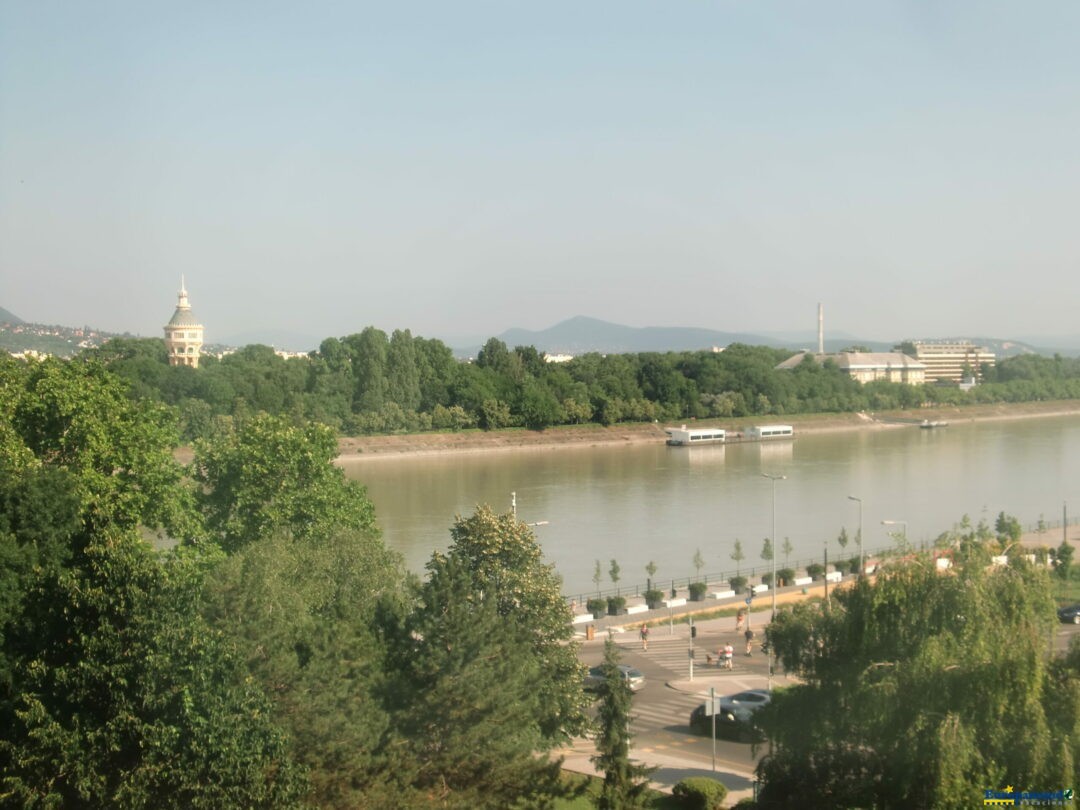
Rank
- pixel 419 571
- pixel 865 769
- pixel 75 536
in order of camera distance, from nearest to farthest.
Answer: pixel 865 769, pixel 75 536, pixel 419 571

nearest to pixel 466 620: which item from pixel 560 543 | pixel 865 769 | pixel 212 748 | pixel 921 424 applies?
pixel 212 748

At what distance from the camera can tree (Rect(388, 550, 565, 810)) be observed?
3580 mm

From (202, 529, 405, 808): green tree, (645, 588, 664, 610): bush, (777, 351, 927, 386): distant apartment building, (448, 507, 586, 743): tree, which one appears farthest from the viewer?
(777, 351, 927, 386): distant apartment building

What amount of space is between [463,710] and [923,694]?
Answer: 143 centimetres

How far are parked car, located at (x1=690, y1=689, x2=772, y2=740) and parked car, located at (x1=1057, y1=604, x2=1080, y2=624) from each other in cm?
271

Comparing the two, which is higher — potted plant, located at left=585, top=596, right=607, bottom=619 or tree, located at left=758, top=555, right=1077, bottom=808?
tree, located at left=758, top=555, right=1077, bottom=808

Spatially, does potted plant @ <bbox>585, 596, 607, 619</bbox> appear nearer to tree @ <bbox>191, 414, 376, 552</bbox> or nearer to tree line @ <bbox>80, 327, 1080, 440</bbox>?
tree @ <bbox>191, 414, 376, 552</bbox>

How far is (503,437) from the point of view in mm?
23328

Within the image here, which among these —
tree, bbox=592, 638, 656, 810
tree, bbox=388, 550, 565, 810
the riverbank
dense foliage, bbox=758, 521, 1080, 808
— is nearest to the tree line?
the riverbank

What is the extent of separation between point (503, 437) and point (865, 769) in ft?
65.3

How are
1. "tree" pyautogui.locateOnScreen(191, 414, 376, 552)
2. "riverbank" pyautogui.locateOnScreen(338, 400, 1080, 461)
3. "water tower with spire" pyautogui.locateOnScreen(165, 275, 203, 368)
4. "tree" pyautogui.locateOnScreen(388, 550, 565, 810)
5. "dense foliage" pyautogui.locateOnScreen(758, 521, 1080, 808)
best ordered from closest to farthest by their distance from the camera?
"dense foliage" pyautogui.locateOnScreen(758, 521, 1080, 808), "tree" pyautogui.locateOnScreen(388, 550, 565, 810), "tree" pyautogui.locateOnScreen(191, 414, 376, 552), "riverbank" pyautogui.locateOnScreen(338, 400, 1080, 461), "water tower with spire" pyautogui.locateOnScreen(165, 275, 203, 368)

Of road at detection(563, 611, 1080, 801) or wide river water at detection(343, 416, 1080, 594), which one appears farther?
wide river water at detection(343, 416, 1080, 594)

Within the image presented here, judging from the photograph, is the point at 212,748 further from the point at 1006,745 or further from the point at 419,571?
the point at 419,571

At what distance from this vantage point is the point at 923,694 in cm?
342
